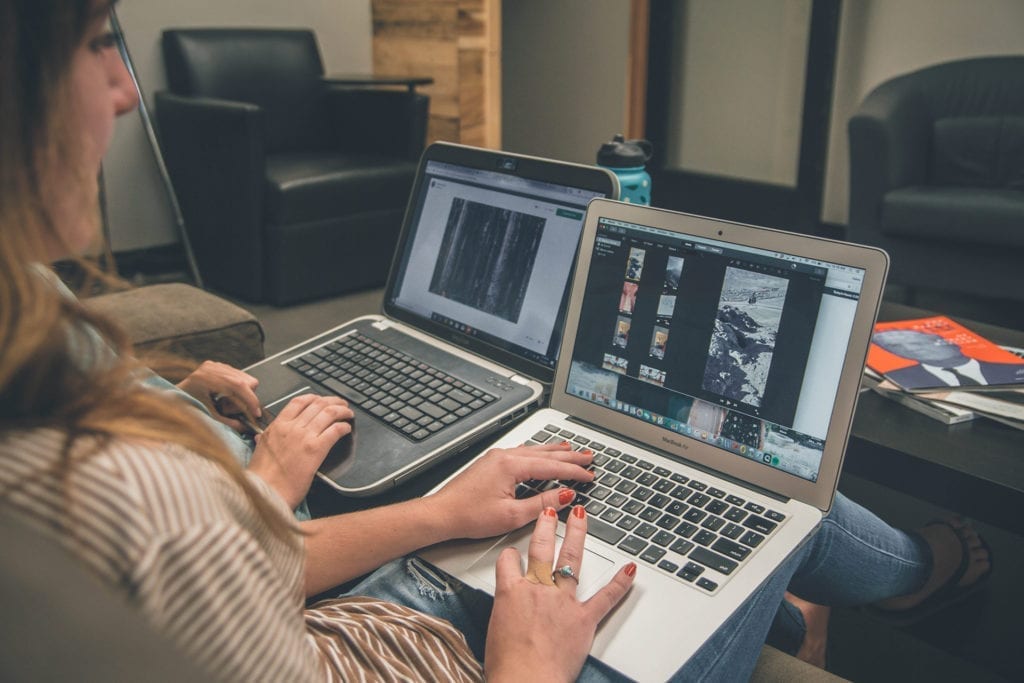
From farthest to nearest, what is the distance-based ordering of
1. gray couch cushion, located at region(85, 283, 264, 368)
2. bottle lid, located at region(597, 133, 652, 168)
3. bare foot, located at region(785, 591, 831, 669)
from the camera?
bottle lid, located at region(597, 133, 652, 168) < gray couch cushion, located at region(85, 283, 264, 368) < bare foot, located at region(785, 591, 831, 669)

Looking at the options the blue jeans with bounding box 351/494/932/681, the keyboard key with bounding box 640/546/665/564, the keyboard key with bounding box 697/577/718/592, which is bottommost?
the blue jeans with bounding box 351/494/932/681

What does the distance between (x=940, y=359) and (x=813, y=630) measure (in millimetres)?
452

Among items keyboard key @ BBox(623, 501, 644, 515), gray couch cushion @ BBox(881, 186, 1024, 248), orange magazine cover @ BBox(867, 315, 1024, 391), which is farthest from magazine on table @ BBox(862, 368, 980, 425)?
gray couch cushion @ BBox(881, 186, 1024, 248)

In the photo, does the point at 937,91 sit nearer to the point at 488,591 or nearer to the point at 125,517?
the point at 488,591

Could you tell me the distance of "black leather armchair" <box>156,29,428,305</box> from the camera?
281cm

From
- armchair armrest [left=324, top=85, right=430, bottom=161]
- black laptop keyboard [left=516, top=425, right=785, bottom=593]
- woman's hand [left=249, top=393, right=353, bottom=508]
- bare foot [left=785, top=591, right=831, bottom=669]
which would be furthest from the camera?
armchair armrest [left=324, top=85, right=430, bottom=161]

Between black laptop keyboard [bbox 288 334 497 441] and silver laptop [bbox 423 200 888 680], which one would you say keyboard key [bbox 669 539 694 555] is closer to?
silver laptop [bbox 423 200 888 680]

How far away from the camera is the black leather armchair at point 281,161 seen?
2.81 m

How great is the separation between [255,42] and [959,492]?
305 centimetres

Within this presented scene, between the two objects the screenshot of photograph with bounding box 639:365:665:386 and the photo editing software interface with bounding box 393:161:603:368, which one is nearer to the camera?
the screenshot of photograph with bounding box 639:365:665:386

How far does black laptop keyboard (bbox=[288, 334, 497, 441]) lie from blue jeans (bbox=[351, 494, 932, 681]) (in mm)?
197

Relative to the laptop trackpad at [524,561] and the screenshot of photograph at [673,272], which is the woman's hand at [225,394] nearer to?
the laptop trackpad at [524,561]

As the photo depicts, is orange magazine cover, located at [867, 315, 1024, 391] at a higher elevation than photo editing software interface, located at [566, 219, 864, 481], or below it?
below

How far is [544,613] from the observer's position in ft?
2.04
